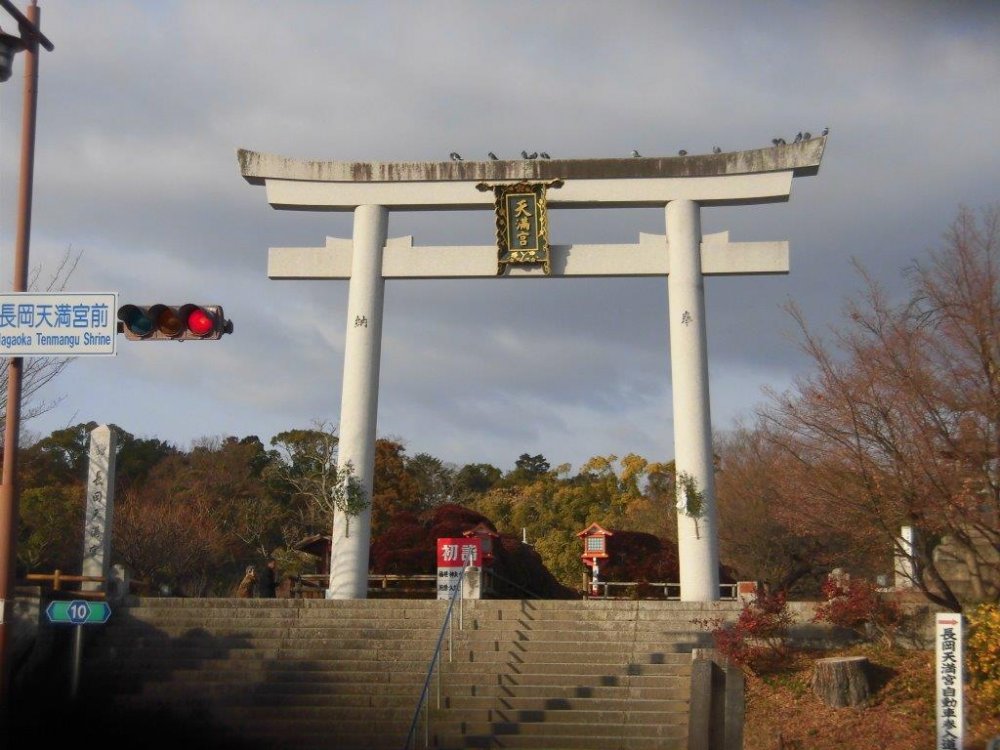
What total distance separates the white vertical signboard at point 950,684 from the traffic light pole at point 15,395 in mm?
8634

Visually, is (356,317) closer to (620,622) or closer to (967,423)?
(620,622)

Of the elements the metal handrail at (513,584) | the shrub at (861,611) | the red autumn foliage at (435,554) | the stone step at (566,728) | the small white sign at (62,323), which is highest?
the small white sign at (62,323)

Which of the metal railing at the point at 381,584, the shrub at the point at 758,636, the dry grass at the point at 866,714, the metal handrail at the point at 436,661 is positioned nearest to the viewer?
the metal handrail at the point at 436,661

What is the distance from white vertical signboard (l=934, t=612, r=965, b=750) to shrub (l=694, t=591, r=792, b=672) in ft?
16.6

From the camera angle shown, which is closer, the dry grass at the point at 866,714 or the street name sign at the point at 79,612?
the street name sign at the point at 79,612

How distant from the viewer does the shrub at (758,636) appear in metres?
16.3

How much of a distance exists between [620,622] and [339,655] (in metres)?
4.32

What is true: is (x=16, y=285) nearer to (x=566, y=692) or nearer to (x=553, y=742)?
(x=553, y=742)

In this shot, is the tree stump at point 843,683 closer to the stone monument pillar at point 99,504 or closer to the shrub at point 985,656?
the shrub at point 985,656

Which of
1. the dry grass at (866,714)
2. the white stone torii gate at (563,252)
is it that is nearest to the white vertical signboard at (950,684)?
the dry grass at (866,714)

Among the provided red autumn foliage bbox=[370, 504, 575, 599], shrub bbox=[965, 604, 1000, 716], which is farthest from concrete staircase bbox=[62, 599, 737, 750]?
A: red autumn foliage bbox=[370, 504, 575, 599]

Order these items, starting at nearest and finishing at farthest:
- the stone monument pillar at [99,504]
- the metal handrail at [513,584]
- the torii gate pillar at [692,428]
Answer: the stone monument pillar at [99,504] < the torii gate pillar at [692,428] < the metal handrail at [513,584]

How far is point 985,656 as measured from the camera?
1338 centimetres

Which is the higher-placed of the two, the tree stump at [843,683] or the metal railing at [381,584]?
the metal railing at [381,584]
